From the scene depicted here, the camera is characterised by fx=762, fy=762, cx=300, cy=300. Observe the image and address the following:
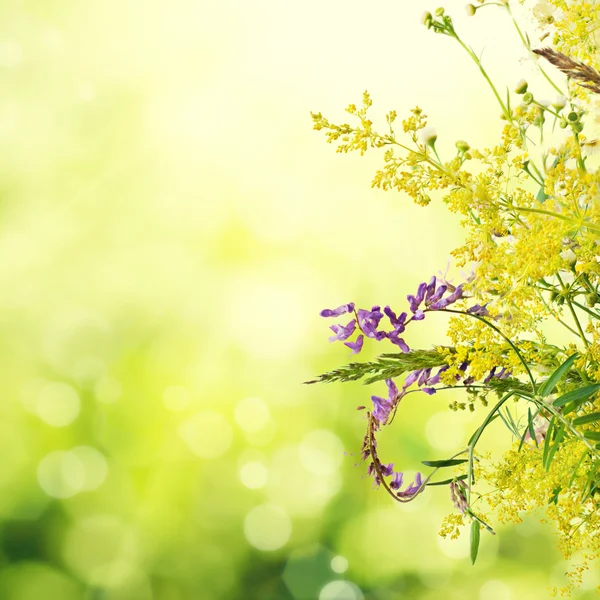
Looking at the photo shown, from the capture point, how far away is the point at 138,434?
109 centimetres

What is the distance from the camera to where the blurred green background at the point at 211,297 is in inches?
41.9

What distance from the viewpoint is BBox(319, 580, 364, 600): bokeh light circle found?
1.08 meters

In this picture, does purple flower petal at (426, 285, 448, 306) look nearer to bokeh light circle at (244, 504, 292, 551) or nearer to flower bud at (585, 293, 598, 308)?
flower bud at (585, 293, 598, 308)

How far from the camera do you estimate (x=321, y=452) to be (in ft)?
3.62

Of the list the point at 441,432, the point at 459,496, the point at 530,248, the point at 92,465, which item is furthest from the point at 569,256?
the point at 92,465

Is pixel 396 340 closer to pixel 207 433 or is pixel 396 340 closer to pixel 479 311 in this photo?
pixel 479 311

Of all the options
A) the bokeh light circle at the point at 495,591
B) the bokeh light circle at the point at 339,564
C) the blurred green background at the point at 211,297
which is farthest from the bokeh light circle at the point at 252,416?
the bokeh light circle at the point at 495,591

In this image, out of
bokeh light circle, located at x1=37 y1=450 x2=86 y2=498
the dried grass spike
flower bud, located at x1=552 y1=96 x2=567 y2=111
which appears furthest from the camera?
bokeh light circle, located at x1=37 y1=450 x2=86 y2=498

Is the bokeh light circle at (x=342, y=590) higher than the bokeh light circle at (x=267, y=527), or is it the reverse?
the bokeh light circle at (x=267, y=527)

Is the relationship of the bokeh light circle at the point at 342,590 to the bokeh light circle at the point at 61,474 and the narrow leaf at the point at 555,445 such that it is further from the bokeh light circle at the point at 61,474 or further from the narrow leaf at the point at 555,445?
the narrow leaf at the point at 555,445

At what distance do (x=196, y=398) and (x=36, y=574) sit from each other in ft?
1.04

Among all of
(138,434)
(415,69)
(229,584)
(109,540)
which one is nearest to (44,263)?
(138,434)

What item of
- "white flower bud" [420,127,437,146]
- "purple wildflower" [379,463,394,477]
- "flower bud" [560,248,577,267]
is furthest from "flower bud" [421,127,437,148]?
"purple wildflower" [379,463,394,477]

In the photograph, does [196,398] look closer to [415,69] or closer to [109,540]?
[109,540]
